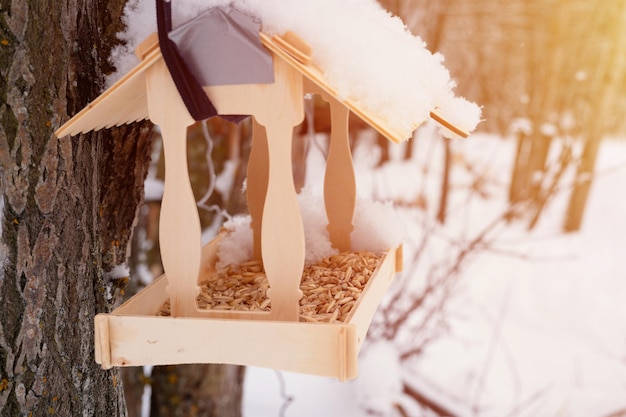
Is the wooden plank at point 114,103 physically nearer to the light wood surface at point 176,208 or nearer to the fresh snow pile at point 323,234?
the light wood surface at point 176,208

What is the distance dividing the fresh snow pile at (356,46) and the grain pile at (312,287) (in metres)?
0.28

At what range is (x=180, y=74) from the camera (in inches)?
32.6

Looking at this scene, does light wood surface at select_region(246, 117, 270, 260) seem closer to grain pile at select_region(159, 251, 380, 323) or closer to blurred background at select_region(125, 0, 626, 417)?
grain pile at select_region(159, 251, 380, 323)

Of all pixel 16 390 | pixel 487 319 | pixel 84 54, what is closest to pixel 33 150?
pixel 84 54

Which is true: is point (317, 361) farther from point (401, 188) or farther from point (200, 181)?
point (401, 188)

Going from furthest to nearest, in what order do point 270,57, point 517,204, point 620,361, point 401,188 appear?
point 401,188 < point 620,361 < point 517,204 < point 270,57

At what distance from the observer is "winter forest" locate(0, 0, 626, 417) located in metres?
0.98

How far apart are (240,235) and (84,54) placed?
1.45 feet

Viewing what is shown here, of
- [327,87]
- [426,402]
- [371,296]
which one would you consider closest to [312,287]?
[371,296]

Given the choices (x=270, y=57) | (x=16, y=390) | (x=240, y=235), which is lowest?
(x=16, y=390)

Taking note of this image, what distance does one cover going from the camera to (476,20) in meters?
4.95

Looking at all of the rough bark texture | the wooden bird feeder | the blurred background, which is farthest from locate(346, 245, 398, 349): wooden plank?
the blurred background

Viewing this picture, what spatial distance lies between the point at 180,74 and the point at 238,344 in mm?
336

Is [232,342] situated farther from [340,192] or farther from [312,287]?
[340,192]
